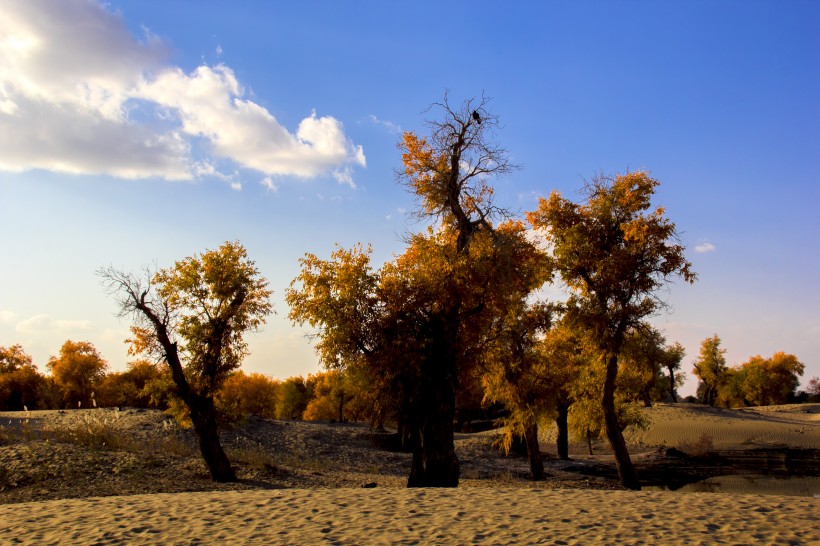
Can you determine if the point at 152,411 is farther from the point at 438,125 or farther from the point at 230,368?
the point at 438,125

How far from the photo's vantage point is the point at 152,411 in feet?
143

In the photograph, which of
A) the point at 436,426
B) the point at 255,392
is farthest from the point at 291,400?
the point at 436,426

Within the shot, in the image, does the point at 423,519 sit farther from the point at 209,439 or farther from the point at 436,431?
the point at 209,439

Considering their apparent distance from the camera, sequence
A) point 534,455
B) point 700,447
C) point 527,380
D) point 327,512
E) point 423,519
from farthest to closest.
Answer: point 700,447
point 534,455
point 527,380
point 327,512
point 423,519

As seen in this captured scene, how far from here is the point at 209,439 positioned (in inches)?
949

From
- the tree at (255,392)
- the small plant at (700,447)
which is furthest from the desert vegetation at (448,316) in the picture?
the tree at (255,392)

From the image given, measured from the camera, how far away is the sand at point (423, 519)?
11.1m

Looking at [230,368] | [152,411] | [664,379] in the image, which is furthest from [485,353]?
[664,379]

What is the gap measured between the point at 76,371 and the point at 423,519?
78.9 meters

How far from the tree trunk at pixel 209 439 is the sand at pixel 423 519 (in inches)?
301

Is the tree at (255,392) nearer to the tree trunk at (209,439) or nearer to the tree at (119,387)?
the tree at (119,387)

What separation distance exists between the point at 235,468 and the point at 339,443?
17614 mm

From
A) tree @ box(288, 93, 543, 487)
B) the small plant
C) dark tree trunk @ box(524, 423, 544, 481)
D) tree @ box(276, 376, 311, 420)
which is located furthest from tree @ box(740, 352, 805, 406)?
tree @ box(288, 93, 543, 487)

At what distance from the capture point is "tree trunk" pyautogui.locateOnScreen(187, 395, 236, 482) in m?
23.9
